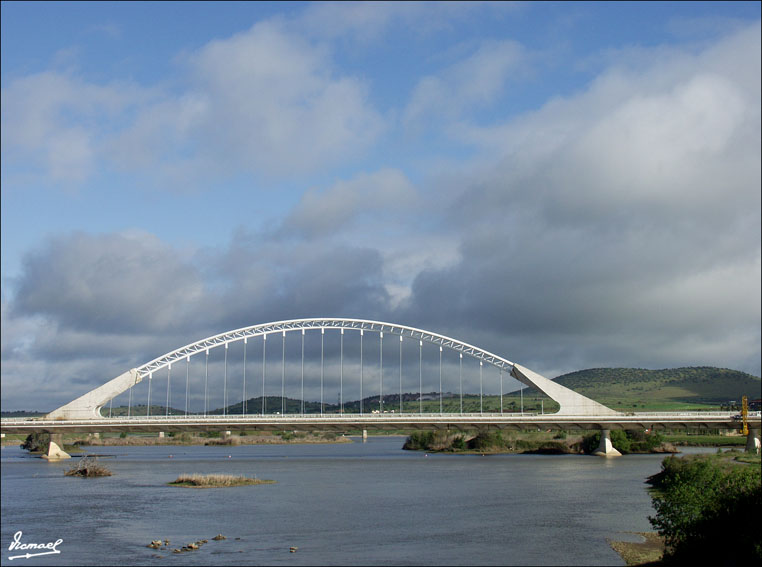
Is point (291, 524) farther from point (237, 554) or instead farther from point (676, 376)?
point (676, 376)

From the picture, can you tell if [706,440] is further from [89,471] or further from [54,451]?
[54,451]

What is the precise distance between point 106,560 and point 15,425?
5439cm

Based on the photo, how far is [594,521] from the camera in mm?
Answer: 33438

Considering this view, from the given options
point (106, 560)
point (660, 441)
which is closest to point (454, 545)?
point (106, 560)

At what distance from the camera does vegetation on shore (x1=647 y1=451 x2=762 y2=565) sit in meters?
22.3

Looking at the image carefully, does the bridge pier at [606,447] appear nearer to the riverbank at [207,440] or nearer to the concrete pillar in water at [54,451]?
the concrete pillar in water at [54,451]

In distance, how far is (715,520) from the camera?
24.2 meters

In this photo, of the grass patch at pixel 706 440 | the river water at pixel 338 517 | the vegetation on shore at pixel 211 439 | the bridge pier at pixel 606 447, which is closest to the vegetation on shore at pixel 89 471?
the river water at pixel 338 517

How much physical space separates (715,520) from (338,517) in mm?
16192

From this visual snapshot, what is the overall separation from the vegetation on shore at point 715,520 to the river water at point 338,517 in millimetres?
2253

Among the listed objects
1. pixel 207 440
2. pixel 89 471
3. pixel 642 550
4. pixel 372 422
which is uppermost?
pixel 372 422

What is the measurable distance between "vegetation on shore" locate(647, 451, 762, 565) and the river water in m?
2.25

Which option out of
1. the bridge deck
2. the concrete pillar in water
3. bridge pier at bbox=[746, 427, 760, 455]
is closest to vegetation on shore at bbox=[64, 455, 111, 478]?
the bridge deck

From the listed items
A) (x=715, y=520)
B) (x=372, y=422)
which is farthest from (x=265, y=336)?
(x=715, y=520)
